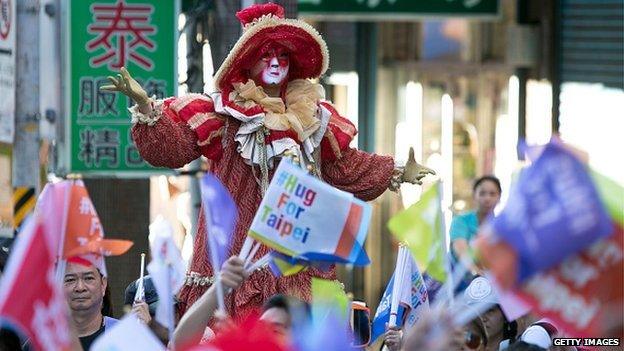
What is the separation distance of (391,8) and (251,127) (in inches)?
236

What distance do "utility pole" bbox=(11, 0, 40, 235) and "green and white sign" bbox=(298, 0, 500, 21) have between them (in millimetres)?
3532

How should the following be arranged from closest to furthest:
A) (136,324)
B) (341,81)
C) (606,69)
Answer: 1. (136,324)
2. (606,69)
3. (341,81)

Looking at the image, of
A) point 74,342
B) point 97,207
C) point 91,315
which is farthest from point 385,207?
point 74,342

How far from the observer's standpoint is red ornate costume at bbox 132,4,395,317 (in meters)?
8.05

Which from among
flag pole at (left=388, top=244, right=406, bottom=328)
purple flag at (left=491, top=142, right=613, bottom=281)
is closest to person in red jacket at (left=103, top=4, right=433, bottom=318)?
flag pole at (left=388, top=244, right=406, bottom=328)

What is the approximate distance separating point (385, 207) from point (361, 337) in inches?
297

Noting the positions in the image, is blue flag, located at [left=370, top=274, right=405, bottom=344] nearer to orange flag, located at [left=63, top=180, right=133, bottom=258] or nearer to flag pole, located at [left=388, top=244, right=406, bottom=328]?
flag pole, located at [left=388, top=244, right=406, bottom=328]

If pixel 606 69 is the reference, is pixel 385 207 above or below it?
below

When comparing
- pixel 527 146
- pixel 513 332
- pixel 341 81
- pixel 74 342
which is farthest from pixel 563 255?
pixel 341 81

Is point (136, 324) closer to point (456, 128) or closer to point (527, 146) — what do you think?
point (527, 146)

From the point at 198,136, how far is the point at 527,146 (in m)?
3.47

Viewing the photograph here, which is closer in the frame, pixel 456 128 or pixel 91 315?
pixel 91 315

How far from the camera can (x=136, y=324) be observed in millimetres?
5035

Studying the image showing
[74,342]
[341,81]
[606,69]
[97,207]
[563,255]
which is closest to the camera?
[563,255]
